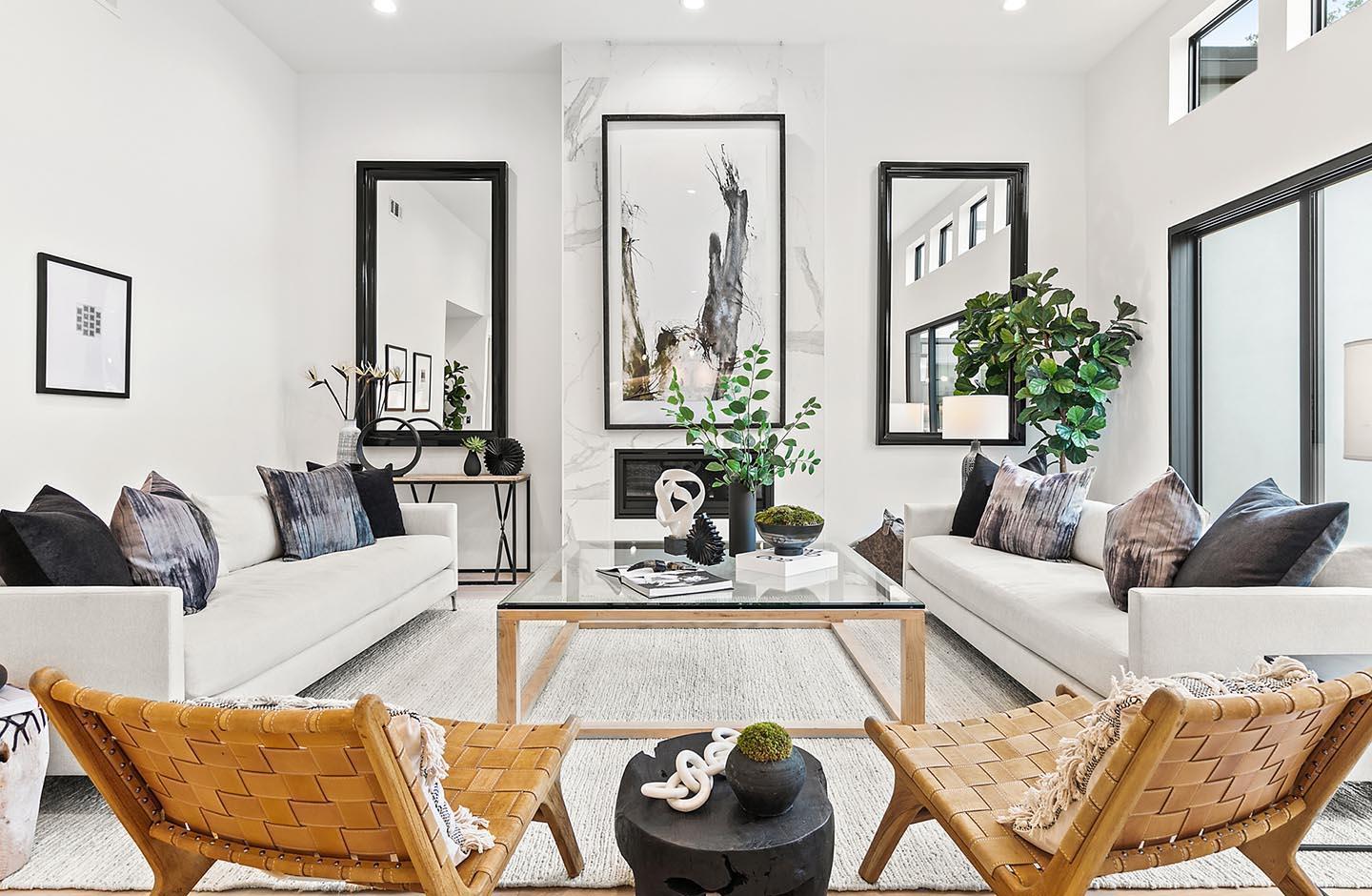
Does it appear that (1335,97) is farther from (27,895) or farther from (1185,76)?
(27,895)

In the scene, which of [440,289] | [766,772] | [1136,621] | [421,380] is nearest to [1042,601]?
[1136,621]

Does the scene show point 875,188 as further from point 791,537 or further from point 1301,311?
point 791,537

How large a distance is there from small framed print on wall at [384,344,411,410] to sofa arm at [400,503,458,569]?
1317 millimetres

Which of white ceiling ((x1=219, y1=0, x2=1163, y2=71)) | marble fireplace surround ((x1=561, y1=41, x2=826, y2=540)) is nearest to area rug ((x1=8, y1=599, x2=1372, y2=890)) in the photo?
marble fireplace surround ((x1=561, y1=41, x2=826, y2=540))

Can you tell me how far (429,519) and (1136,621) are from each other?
3148mm

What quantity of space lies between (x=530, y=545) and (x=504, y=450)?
66 cm

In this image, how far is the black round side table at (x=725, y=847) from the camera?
1256mm

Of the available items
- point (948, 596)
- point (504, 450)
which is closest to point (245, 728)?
point (948, 596)

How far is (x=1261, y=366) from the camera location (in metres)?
3.83

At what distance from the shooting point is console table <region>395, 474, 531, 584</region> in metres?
4.91

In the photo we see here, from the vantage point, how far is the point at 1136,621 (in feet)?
6.66

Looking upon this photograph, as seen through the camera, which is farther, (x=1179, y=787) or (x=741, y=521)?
(x=741, y=521)

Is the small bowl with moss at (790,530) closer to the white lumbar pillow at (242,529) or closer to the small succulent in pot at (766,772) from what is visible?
the small succulent in pot at (766,772)

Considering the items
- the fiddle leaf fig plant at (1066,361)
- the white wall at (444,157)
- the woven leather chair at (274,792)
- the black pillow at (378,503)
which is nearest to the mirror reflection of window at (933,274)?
the fiddle leaf fig plant at (1066,361)
